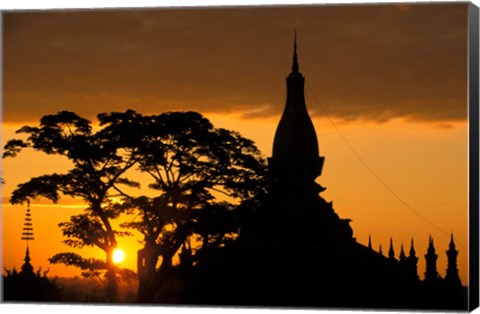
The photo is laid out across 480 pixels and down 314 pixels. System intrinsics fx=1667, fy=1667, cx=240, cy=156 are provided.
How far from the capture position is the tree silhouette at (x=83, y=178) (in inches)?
715

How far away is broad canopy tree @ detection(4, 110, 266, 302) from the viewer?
18.2m

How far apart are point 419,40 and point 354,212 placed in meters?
1.96

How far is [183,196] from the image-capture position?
18.3 meters

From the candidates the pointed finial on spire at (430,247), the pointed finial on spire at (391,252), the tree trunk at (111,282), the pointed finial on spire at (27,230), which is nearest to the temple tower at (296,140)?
the pointed finial on spire at (391,252)

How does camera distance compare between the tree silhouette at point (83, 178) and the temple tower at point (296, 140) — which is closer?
the temple tower at point (296, 140)

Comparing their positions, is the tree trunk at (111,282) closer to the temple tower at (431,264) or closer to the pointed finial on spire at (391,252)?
the pointed finial on spire at (391,252)

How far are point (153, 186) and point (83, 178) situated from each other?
853 mm

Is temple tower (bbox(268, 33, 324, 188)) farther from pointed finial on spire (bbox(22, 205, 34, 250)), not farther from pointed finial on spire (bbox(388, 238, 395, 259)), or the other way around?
pointed finial on spire (bbox(22, 205, 34, 250))

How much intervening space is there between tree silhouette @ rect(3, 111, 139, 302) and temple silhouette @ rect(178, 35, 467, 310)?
3.55 ft

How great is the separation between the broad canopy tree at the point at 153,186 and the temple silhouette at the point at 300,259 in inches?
10.6

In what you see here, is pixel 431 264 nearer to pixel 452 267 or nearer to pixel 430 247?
pixel 430 247

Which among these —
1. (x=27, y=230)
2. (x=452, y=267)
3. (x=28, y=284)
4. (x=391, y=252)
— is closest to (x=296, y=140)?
(x=391, y=252)

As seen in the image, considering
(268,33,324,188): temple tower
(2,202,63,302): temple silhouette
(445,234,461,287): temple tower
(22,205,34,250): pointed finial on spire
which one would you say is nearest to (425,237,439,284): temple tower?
(445,234,461,287): temple tower

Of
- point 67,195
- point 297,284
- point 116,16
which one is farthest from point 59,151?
point 297,284
